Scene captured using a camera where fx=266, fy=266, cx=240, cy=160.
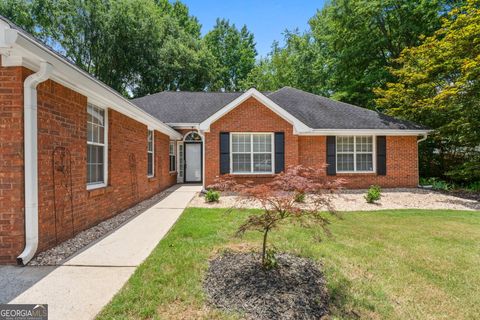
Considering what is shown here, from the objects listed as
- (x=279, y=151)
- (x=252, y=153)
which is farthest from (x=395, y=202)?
(x=252, y=153)

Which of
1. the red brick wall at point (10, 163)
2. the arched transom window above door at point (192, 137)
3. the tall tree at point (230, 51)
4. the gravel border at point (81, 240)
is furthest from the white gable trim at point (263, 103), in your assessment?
the tall tree at point (230, 51)

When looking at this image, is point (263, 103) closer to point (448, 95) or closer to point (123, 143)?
point (123, 143)

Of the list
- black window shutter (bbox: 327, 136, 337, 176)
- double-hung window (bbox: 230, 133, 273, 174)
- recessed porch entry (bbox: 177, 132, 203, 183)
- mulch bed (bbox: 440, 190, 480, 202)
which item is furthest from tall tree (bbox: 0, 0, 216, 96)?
mulch bed (bbox: 440, 190, 480, 202)

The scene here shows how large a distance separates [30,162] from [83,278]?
6.17ft

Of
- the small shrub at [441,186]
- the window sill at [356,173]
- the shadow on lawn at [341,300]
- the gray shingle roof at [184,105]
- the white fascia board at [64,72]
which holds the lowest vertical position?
the shadow on lawn at [341,300]

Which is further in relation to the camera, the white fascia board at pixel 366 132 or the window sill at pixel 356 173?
the window sill at pixel 356 173

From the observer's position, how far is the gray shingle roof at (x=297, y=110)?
41.8ft

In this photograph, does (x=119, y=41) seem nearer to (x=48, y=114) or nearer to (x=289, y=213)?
(x=48, y=114)

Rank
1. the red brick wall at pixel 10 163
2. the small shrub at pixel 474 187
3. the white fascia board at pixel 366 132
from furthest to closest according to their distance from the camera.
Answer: the small shrub at pixel 474 187, the white fascia board at pixel 366 132, the red brick wall at pixel 10 163

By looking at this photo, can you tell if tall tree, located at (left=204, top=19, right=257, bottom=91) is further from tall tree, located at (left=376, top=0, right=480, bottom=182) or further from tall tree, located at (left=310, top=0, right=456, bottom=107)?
tall tree, located at (left=376, top=0, right=480, bottom=182)

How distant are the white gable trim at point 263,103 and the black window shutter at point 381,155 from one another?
384cm

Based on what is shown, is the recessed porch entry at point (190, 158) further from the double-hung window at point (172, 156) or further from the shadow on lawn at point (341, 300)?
the shadow on lawn at point (341, 300)

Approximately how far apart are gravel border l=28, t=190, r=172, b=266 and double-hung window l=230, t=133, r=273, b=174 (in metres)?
5.00

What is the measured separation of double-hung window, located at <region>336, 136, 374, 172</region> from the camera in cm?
1273
